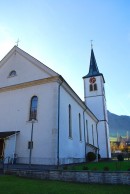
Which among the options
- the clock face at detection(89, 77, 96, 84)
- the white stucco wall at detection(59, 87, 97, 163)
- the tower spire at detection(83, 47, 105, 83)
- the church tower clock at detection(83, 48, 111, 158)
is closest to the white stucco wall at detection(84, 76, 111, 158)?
the church tower clock at detection(83, 48, 111, 158)

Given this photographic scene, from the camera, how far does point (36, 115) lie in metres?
19.0

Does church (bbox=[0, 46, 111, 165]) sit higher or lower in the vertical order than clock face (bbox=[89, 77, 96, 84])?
lower

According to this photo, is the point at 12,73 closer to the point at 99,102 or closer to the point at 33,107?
the point at 33,107

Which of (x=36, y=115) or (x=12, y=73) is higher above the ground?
(x=12, y=73)

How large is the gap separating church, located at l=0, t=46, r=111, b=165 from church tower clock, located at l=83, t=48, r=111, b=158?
45.8ft

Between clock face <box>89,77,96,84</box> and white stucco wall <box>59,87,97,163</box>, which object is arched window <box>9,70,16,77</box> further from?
clock face <box>89,77,96,84</box>

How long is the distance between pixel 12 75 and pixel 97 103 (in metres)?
24.6

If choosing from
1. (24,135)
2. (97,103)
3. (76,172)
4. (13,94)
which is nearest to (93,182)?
(76,172)

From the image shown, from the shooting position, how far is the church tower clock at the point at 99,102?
39306mm

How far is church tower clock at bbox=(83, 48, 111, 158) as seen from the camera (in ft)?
129

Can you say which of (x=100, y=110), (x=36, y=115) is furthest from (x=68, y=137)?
(x=100, y=110)

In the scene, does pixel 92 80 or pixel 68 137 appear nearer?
pixel 68 137

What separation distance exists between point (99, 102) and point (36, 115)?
25.7m

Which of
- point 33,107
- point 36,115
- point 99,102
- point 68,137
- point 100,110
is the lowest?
point 68,137
